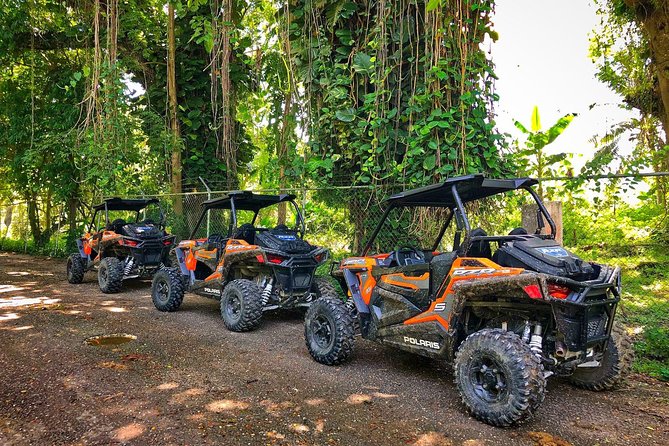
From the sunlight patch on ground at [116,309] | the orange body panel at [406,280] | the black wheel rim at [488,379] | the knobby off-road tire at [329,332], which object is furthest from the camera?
the sunlight patch on ground at [116,309]

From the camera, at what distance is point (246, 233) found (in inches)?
275

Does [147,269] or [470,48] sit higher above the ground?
[470,48]

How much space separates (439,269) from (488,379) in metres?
0.97

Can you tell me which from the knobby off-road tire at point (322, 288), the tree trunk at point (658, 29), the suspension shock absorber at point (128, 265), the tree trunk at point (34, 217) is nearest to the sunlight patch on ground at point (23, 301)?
the suspension shock absorber at point (128, 265)

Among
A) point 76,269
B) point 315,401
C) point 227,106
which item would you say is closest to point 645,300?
point 315,401

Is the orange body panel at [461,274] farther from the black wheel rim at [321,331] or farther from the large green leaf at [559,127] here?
the large green leaf at [559,127]

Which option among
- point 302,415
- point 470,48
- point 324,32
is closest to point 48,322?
point 302,415

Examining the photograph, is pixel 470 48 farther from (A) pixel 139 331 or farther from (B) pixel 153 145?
(B) pixel 153 145

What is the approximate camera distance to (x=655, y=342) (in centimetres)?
485

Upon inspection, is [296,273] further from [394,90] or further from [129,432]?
[394,90]

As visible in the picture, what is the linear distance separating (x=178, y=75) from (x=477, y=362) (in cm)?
1230

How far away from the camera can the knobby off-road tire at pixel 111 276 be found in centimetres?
903

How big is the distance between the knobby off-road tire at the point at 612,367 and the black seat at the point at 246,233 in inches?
183

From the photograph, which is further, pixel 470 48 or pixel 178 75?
pixel 178 75
